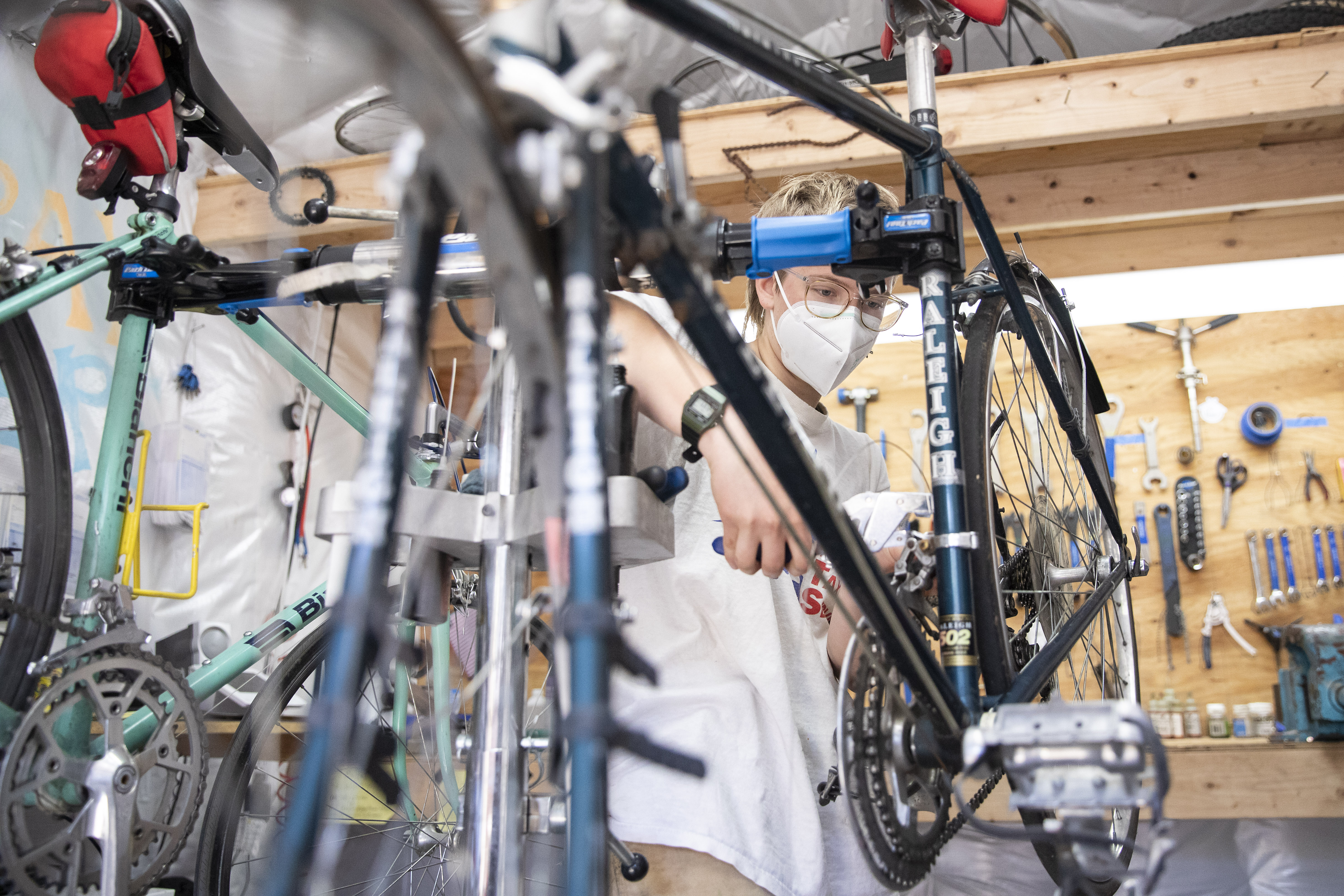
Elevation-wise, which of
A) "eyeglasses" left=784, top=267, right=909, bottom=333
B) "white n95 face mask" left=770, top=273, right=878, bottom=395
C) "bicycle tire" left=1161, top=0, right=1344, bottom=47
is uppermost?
"bicycle tire" left=1161, top=0, right=1344, bottom=47

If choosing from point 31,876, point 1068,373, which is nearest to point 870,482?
point 1068,373

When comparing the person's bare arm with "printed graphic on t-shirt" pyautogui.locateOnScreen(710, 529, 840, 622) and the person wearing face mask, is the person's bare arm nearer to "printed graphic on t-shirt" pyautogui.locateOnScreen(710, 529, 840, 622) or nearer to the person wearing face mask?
the person wearing face mask

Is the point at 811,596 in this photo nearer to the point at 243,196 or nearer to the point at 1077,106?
the point at 1077,106

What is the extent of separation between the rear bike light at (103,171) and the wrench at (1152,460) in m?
2.30

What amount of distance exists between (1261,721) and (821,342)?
1733mm

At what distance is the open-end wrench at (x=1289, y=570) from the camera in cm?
208

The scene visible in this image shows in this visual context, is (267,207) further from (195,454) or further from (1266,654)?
(1266,654)

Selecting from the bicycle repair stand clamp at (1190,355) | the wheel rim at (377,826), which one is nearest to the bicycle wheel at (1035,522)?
the wheel rim at (377,826)

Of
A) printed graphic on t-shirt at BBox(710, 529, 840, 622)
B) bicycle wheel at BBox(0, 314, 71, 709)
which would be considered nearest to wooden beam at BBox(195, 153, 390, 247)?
bicycle wheel at BBox(0, 314, 71, 709)

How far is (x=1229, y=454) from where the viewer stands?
2211 mm

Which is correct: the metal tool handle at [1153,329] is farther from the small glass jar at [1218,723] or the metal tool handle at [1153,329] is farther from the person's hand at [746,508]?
the person's hand at [746,508]

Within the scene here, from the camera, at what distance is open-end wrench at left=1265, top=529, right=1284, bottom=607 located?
2078 mm

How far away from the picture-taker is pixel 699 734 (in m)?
0.96

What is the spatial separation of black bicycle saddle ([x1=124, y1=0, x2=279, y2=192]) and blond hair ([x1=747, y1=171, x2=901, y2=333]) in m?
0.69
